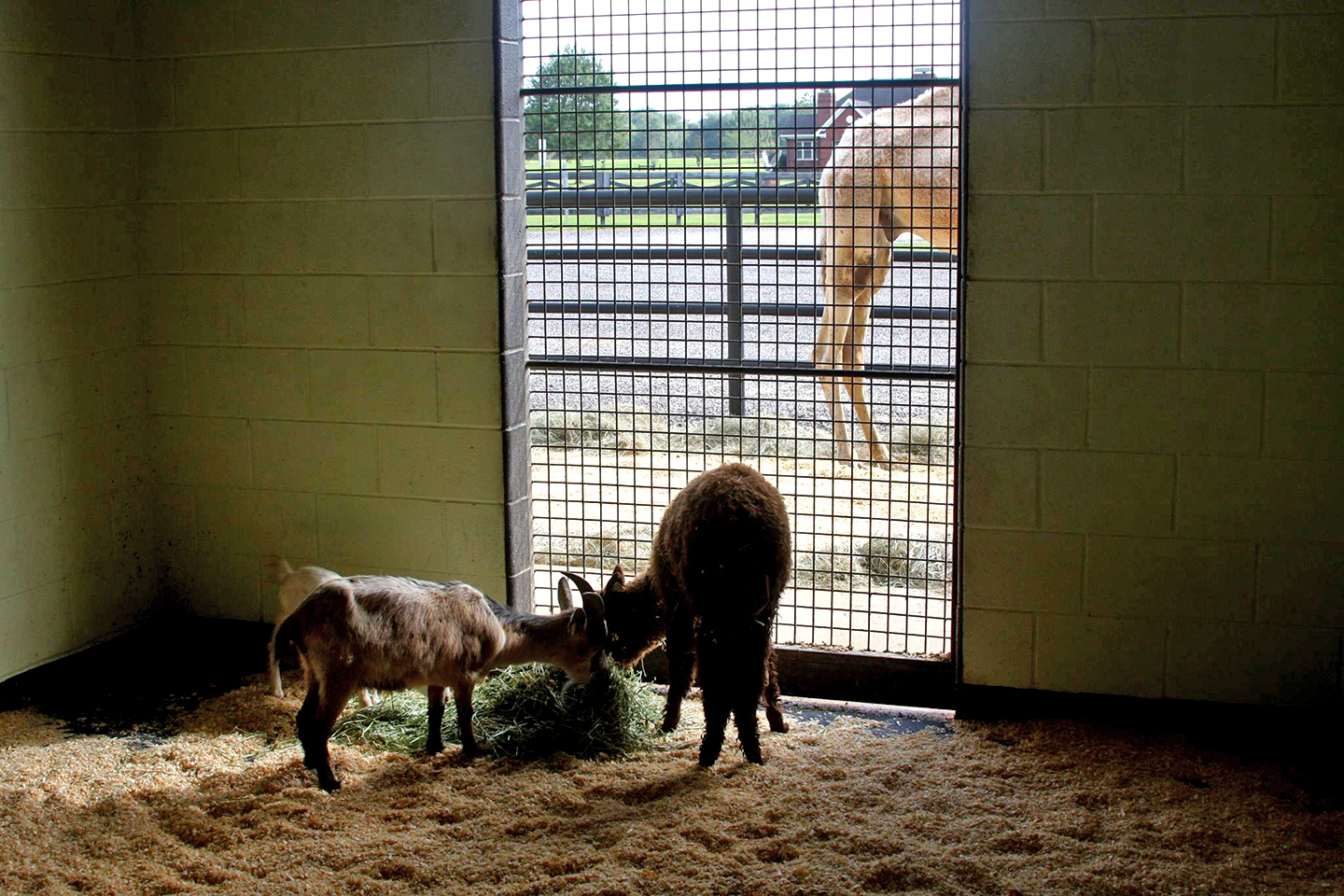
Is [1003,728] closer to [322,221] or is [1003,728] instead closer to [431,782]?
[431,782]

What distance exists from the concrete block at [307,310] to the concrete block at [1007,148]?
223 cm

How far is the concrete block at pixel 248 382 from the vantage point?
5.04 metres

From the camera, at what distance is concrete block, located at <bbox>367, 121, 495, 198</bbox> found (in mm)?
4652

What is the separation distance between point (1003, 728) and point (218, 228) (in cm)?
338

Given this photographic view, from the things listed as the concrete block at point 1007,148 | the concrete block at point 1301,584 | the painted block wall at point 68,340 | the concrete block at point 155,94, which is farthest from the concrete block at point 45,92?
the concrete block at point 1301,584

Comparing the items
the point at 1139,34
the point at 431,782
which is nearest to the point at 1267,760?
the point at 1139,34

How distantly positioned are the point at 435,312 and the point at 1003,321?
200cm

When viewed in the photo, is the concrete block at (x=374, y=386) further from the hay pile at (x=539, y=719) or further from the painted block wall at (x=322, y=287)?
the hay pile at (x=539, y=719)

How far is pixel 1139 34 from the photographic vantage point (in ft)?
13.0

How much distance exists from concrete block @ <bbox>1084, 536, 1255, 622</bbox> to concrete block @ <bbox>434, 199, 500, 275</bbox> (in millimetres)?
2258

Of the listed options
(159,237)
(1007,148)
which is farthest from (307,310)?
(1007,148)

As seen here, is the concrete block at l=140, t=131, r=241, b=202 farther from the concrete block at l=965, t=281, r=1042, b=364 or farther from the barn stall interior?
the concrete block at l=965, t=281, r=1042, b=364

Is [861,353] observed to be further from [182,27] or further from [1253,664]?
[182,27]

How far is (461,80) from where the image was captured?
15.2ft
